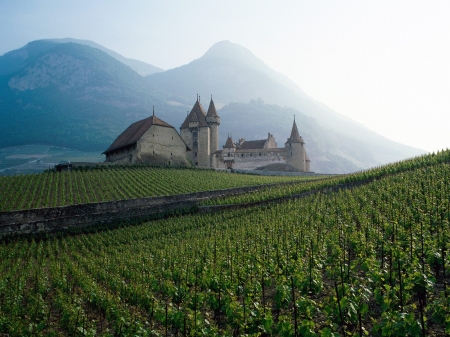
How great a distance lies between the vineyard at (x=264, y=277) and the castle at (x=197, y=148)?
30.3 metres

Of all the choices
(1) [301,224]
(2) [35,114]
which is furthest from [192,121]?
(2) [35,114]

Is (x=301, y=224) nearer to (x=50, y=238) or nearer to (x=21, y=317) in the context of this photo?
(x=21, y=317)

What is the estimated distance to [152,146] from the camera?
5256cm

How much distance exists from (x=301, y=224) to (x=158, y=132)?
39.7 m

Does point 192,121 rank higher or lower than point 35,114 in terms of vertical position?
lower

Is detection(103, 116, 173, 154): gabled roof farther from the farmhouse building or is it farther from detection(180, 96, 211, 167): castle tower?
detection(180, 96, 211, 167): castle tower

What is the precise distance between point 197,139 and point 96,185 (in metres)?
31.6

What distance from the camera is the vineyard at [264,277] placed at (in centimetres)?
729

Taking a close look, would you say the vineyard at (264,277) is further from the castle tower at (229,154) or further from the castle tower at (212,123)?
the castle tower at (229,154)

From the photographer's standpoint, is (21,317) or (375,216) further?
(375,216)

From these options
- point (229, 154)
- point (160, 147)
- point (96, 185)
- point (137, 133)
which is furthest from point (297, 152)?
point (96, 185)

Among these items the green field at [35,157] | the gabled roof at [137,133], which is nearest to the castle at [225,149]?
the gabled roof at [137,133]

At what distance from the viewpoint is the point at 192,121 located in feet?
217

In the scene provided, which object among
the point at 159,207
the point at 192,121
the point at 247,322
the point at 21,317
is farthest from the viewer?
the point at 192,121
